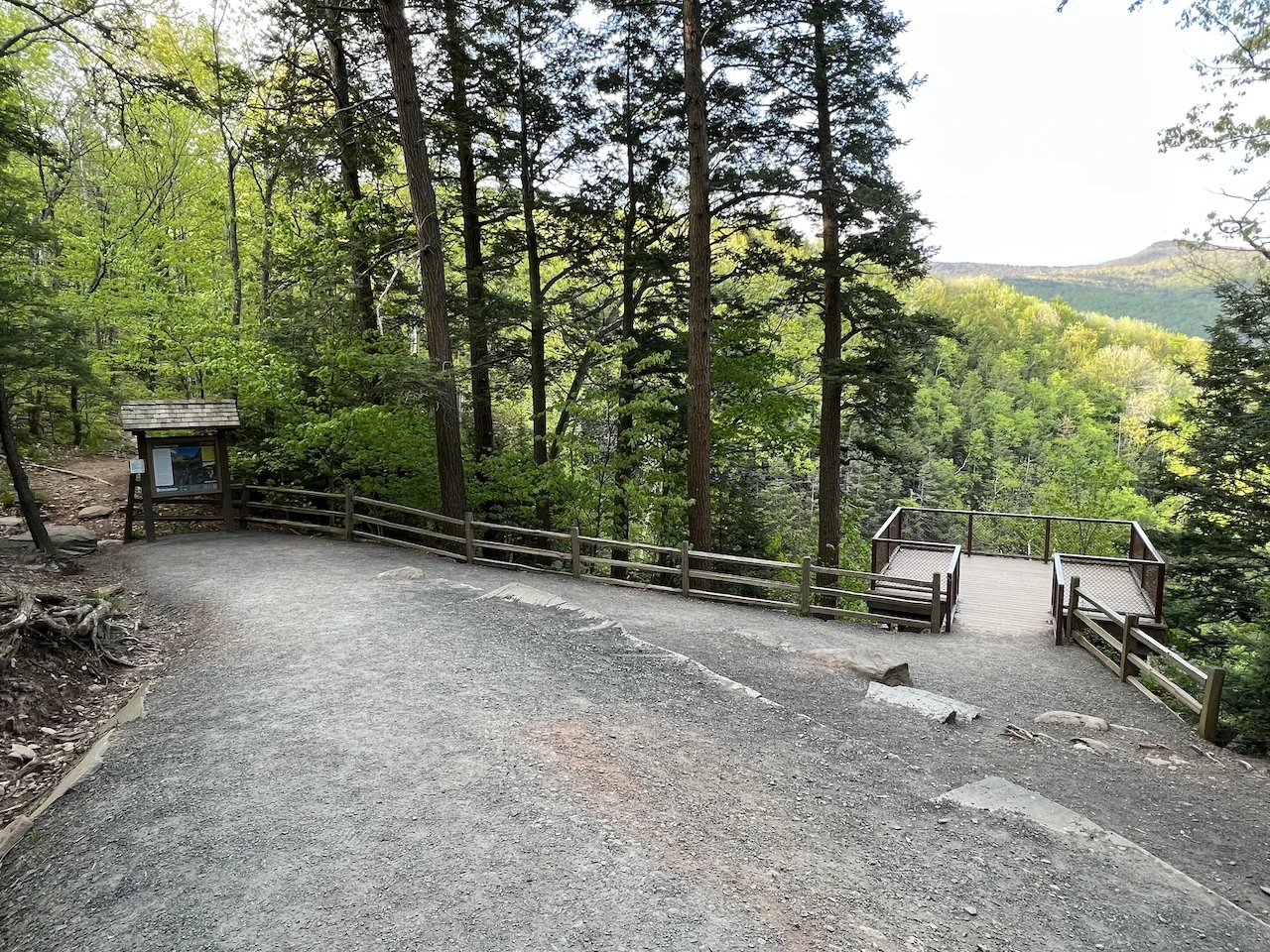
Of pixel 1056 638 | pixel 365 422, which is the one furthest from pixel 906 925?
pixel 365 422

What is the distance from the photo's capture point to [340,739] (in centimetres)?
500

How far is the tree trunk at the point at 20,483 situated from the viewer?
10.6 meters

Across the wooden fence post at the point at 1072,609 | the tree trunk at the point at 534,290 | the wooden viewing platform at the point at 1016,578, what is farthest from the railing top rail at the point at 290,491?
the wooden fence post at the point at 1072,609

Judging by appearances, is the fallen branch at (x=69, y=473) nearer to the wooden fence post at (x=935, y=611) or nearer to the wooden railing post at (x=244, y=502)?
the wooden railing post at (x=244, y=502)

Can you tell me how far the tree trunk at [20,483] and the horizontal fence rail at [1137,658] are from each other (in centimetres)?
1584

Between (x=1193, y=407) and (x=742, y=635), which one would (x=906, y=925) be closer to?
(x=742, y=635)

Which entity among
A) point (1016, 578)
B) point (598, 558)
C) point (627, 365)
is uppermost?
point (627, 365)

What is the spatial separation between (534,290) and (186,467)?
7714 mm

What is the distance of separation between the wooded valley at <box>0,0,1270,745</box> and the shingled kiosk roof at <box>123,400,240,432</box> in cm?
78

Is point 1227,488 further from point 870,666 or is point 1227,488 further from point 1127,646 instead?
point 870,666

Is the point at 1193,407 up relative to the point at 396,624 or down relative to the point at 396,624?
up

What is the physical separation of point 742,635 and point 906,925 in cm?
505

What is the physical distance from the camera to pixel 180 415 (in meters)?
12.4

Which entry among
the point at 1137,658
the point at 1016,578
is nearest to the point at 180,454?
the point at 1137,658
